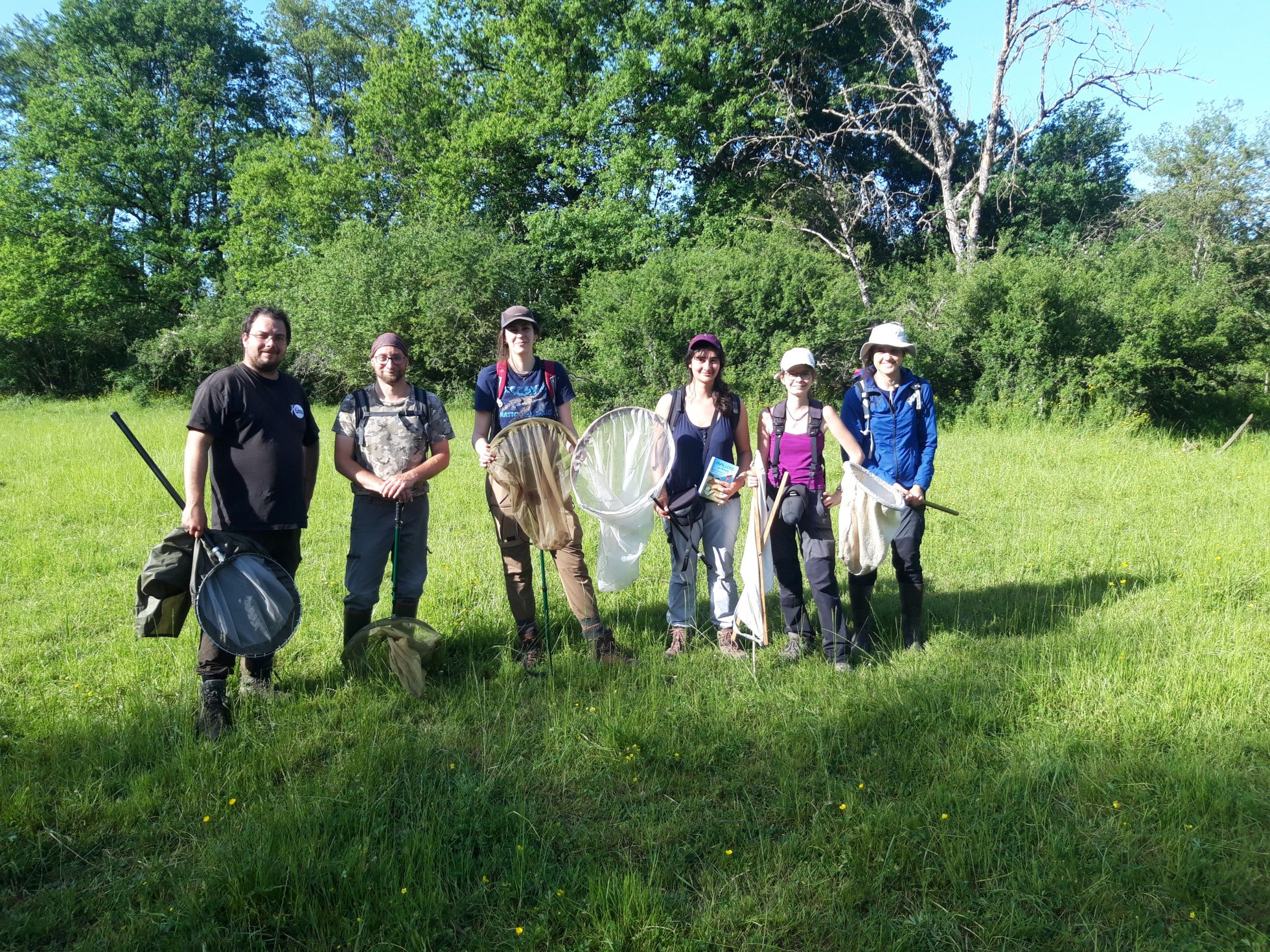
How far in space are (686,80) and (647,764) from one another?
2367 cm

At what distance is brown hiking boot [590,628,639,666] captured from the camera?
5180mm

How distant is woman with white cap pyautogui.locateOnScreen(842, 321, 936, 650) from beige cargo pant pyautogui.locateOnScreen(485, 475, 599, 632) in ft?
5.82

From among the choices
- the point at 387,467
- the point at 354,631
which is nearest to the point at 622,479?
the point at 387,467

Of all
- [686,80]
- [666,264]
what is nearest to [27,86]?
[686,80]

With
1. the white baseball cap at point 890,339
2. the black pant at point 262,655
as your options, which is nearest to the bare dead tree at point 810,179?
the white baseball cap at point 890,339

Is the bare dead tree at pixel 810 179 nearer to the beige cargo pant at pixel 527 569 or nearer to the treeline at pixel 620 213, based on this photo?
the treeline at pixel 620 213

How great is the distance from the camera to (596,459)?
529 cm

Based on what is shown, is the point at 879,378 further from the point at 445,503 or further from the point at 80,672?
the point at 445,503

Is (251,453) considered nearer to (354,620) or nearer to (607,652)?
(354,620)

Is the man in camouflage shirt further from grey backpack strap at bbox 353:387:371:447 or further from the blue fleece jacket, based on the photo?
the blue fleece jacket

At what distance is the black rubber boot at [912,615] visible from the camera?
215 inches

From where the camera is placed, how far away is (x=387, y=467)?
4965 millimetres

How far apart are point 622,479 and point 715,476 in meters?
0.59

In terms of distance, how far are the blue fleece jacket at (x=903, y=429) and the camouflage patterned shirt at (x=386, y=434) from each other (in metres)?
2.65
